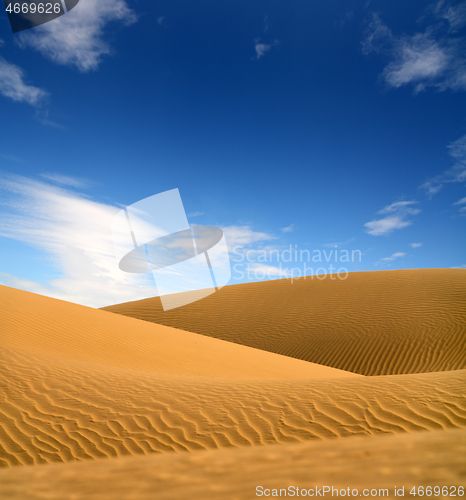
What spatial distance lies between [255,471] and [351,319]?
1602 centimetres

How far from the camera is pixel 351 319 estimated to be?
17.5 metres

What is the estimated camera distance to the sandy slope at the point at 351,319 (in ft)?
44.0

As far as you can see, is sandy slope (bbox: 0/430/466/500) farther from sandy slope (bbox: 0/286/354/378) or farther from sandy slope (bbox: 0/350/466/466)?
sandy slope (bbox: 0/286/354/378)

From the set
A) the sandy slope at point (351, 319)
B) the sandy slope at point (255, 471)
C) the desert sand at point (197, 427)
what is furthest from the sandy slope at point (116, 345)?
the sandy slope at point (255, 471)

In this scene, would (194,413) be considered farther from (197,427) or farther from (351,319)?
(351,319)

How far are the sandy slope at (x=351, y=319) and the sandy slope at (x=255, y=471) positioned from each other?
1078 centimetres

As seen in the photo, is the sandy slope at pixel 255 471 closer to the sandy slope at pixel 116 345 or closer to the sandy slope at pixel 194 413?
the sandy slope at pixel 194 413

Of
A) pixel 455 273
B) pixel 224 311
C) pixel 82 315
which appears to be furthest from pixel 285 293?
pixel 82 315

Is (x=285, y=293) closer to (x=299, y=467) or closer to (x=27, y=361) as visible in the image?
(x=27, y=361)

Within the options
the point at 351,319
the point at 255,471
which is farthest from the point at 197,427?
the point at 351,319

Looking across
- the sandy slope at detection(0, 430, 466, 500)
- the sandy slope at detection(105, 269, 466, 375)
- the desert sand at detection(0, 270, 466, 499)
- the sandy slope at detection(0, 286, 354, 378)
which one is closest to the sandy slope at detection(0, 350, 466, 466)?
the desert sand at detection(0, 270, 466, 499)

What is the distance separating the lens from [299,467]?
9.35ft

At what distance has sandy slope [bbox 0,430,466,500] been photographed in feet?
8.41

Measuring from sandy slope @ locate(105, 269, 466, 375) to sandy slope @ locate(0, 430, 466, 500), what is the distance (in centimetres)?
1078
